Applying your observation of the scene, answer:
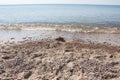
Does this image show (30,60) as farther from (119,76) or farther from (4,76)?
(119,76)

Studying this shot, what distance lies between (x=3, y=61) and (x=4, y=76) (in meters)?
1.78

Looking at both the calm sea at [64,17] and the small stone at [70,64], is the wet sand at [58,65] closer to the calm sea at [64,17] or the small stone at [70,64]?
the small stone at [70,64]

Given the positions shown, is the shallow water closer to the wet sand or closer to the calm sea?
the wet sand

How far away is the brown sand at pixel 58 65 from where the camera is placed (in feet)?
27.8

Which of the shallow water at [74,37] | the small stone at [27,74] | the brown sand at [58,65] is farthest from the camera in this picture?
the shallow water at [74,37]

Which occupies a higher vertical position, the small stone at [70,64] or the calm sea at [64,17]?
the small stone at [70,64]

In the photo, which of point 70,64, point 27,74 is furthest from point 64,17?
point 27,74

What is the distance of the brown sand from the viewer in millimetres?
8477

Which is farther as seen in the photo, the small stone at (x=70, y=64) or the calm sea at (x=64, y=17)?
the calm sea at (x=64, y=17)

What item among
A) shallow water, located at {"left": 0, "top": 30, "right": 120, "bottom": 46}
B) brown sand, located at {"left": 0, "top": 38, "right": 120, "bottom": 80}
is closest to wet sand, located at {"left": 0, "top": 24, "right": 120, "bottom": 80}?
brown sand, located at {"left": 0, "top": 38, "right": 120, "bottom": 80}

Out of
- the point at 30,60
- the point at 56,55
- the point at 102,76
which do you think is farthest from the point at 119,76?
the point at 30,60

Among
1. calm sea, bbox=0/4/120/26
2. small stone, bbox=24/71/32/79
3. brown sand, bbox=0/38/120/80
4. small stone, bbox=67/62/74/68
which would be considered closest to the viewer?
brown sand, bbox=0/38/120/80

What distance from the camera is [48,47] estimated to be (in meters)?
12.9

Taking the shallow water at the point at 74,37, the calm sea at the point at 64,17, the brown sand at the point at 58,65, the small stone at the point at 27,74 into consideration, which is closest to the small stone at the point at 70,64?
the brown sand at the point at 58,65
